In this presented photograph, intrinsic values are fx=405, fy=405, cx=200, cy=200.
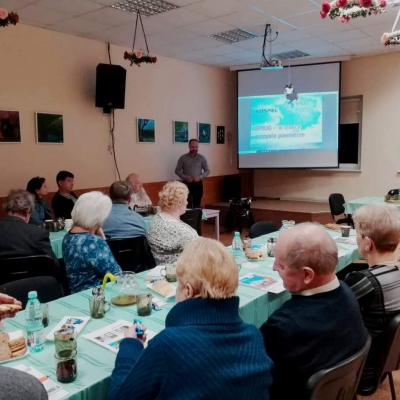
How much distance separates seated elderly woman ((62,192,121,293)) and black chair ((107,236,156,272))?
68 cm

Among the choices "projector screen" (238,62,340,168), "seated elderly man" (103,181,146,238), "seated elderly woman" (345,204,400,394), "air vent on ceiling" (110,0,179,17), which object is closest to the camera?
"seated elderly woman" (345,204,400,394)

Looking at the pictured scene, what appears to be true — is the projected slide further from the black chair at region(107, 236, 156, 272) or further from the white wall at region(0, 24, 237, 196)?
the black chair at region(107, 236, 156, 272)

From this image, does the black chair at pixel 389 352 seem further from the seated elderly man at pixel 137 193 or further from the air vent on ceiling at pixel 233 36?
the air vent on ceiling at pixel 233 36

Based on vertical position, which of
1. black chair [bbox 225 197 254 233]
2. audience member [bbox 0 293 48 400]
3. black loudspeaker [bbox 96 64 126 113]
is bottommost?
black chair [bbox 225 197 254 233]

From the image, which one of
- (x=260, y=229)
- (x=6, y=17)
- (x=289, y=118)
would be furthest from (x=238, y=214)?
(x=6, y=17)

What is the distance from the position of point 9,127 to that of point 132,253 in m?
2.88

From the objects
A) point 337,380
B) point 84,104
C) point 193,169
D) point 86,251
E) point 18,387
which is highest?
point 84,104

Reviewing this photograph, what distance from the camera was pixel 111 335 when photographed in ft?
5.50

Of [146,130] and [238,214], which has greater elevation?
[146,130]

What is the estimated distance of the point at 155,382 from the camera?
112 cm

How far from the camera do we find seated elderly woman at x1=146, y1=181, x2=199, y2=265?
9.76 feet

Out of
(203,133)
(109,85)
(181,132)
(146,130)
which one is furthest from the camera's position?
(203,133)

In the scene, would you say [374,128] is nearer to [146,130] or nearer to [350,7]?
[146,130]

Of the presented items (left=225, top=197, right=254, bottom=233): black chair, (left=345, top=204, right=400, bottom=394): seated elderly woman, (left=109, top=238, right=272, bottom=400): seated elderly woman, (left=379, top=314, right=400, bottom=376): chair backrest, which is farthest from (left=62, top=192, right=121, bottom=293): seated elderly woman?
(left=225, top=197, right=254, bottom=233): black chair
